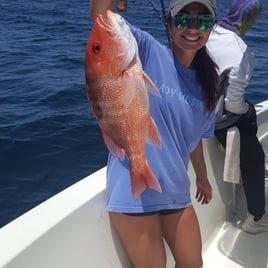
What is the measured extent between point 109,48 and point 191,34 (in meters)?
0.54

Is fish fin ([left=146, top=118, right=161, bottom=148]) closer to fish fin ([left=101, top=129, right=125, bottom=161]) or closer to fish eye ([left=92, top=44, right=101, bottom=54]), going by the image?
fish fin ([left=101, top=129, right=125, bottom=161])

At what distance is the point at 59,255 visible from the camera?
6.23 ft

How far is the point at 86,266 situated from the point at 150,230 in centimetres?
34

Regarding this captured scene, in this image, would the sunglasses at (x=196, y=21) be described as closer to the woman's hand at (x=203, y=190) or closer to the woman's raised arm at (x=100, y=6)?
the woman's raised arm at (x=100, y=6)

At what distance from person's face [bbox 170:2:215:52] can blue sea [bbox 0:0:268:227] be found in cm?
137

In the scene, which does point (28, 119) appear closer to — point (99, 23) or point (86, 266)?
point (86, 266)

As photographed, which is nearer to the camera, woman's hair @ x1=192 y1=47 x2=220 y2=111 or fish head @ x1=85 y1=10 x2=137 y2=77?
fish head @ x1=85 y1=10 x2=137 y2=77

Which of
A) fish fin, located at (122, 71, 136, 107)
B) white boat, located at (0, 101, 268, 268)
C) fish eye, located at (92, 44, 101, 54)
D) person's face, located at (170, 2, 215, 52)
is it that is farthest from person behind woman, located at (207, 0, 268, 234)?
fish eye, located at (92, 44, 101, 54)

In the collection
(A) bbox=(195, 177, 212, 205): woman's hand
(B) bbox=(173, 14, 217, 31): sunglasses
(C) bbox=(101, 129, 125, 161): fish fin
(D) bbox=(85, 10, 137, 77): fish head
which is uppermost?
(D) bbox=(85, 10, 137, 77): fish head

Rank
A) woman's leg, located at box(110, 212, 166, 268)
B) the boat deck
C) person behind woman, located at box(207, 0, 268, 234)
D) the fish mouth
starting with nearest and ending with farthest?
the fish mouth < woman's leg, located at box(110, 212, 166, 268) < person behind woman, located at box(207, 0, 268, 234) < the boat deck

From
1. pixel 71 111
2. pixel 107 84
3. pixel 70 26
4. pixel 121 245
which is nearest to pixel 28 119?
pixel 71 111

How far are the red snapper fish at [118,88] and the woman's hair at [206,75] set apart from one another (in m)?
0.47

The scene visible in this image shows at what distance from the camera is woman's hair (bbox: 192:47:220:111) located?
1982 mm

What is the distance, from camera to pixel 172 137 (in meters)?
1.90
